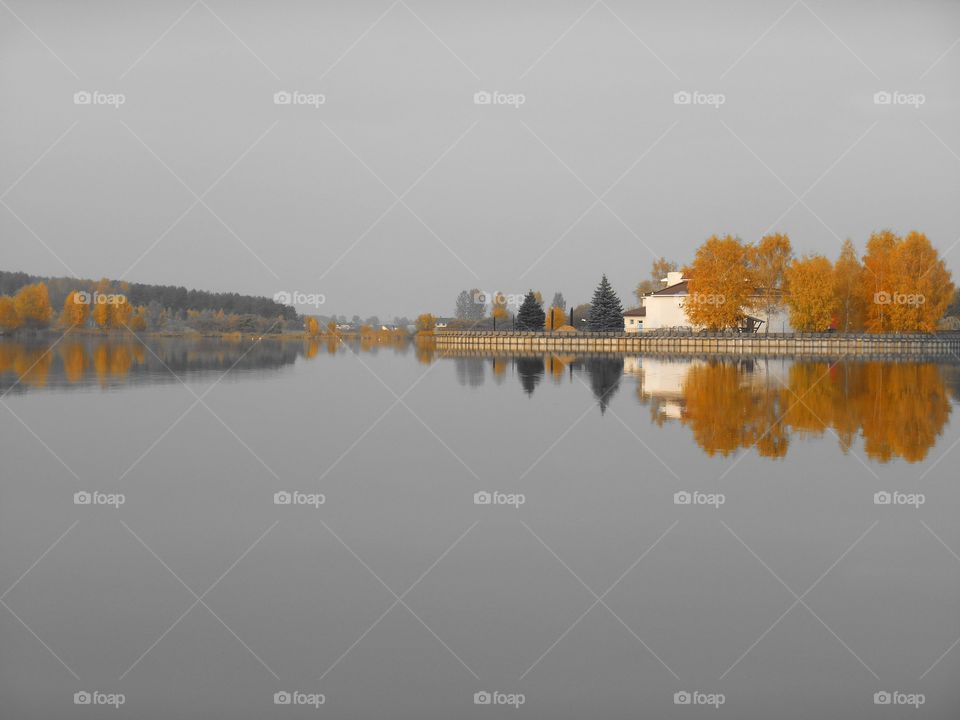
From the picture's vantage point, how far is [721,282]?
61.5m

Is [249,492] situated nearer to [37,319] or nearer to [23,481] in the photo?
[23,481]

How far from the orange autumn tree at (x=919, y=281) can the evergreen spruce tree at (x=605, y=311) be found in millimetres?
22566

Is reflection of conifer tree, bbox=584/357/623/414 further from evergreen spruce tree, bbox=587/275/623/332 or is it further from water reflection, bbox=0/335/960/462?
evergreen spruce tree, bbox=587/275/623/332

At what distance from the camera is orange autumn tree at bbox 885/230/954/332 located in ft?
187

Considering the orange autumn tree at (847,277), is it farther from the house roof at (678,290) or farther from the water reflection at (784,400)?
the water reflection at (784,400)

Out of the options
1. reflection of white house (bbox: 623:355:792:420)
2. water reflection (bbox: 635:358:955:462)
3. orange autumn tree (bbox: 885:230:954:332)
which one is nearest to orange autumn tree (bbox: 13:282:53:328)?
reflection of white house (bbox: 623:355:792:420)

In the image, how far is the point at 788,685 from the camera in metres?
6.73

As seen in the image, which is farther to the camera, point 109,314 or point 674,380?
point 109,314

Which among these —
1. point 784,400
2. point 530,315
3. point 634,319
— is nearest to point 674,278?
point 634,319

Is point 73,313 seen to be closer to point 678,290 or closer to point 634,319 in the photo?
point 634,319

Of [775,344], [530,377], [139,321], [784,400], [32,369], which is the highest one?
[139,321]

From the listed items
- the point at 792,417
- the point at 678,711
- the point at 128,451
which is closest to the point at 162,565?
the point at 678,711

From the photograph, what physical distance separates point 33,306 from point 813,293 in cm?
5869

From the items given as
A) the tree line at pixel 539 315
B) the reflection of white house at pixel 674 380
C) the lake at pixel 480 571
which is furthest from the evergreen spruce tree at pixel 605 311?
the lake at pixel 480 571
